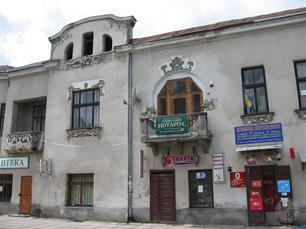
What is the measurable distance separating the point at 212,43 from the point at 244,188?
6.37m

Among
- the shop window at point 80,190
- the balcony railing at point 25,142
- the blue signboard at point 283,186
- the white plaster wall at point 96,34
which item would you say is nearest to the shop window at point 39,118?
the balcony railing at point 25,142

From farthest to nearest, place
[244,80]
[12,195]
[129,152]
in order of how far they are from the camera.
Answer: [12,195] < [129,152] < [244,80]

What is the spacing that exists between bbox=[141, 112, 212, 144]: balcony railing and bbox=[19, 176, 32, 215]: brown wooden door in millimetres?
7341

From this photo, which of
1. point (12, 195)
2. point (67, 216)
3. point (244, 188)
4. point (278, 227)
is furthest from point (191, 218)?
point (12, 195)

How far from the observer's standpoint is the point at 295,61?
1381cm

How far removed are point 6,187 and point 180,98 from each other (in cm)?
1078

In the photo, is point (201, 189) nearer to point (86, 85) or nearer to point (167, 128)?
point (167, 128)

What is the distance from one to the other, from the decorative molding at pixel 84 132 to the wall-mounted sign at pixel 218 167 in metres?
5.62

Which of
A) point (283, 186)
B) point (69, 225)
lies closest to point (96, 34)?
point (69, 225)

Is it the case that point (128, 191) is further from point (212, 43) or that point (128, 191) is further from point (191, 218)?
point (212, 43)

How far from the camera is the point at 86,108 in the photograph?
17.1 metres

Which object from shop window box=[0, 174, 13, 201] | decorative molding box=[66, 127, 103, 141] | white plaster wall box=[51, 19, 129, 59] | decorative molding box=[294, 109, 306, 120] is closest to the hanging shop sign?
decorative molding box=[66, 127, 103, 141]

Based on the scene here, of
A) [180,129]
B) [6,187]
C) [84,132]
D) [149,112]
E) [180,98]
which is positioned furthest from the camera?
[6,187]

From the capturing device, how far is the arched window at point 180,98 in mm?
14922
